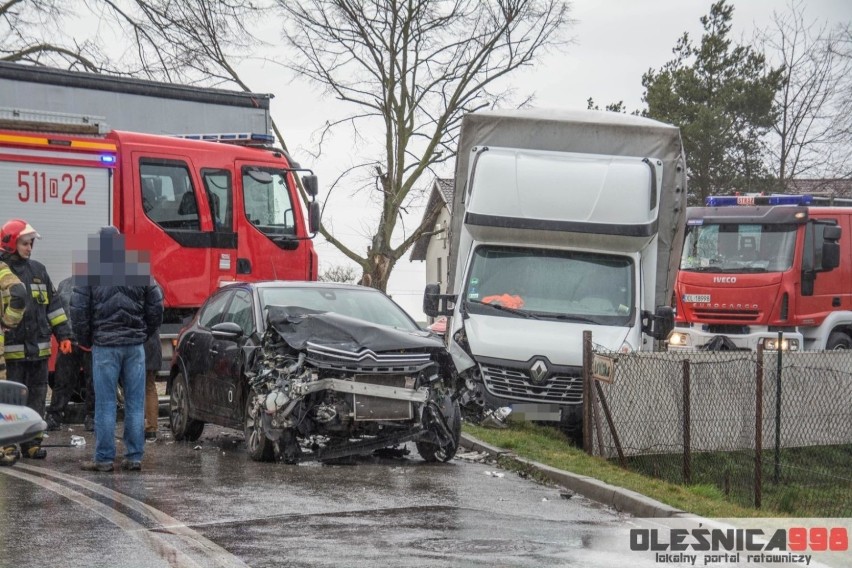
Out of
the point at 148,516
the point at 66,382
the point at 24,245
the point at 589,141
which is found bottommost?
the point at 148,516

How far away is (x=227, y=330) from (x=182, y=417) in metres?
1.94

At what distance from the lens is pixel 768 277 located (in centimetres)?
1880

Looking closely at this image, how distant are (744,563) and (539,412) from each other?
233 inches

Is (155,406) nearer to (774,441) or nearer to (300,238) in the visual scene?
(300,238)

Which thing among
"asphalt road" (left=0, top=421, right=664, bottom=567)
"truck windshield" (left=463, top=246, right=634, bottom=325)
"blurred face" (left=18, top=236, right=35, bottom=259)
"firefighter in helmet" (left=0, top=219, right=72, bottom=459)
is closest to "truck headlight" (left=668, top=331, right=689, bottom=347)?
"truck windshield" (left=463, top=246, right=634, bottom=325)

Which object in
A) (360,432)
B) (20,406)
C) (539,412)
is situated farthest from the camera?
(539,412)

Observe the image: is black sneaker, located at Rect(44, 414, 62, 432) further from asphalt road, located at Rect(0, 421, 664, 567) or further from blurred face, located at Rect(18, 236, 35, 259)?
blurred face, located at Rect(18, 236, 35, 259)

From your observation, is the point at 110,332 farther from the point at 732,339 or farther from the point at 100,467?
the point at 732,339

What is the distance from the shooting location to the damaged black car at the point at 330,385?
34.7 ft

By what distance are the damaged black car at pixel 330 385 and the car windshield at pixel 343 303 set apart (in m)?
0.04

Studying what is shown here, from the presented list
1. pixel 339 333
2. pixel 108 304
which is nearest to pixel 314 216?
pixel 339 333

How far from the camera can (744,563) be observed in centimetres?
731

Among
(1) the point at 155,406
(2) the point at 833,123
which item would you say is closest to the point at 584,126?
(1) the point at 155,406

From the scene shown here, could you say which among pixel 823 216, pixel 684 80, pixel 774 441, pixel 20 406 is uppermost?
pixel 684 80
